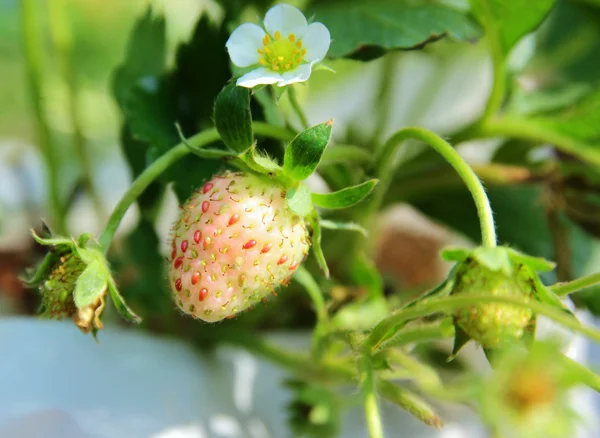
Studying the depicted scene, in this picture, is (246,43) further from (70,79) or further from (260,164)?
(70,79)

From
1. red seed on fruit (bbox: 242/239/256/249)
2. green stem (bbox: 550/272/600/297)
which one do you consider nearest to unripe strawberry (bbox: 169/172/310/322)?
red seed on fruit (bbox: 242/239/256/249)

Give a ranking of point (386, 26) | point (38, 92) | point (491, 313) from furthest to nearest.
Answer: point (38, 92)
point (386, 26)
point (491, 313)

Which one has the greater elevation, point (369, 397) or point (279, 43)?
point (279, 43)

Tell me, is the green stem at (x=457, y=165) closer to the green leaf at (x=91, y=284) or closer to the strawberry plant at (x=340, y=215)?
the strawberry plant at (x=340, y=215)

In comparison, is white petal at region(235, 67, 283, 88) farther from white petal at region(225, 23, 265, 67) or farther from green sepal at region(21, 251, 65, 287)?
green sepal at region(21, 251, 65, 287)

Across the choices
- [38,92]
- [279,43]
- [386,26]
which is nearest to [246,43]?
[279,43]

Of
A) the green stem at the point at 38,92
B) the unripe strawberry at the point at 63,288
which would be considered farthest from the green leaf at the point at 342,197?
the green stem at the point at 38,92
